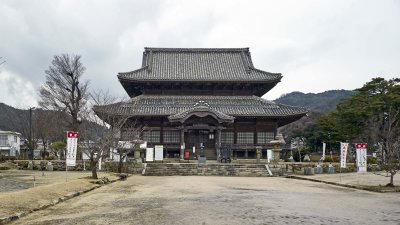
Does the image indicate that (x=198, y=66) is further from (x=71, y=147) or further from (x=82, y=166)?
(x=71, y=147)

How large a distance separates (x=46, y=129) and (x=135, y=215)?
162 feet

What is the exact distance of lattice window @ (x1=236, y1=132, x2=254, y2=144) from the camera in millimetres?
42781

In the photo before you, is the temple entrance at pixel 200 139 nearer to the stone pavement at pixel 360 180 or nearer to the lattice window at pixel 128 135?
the lattice window at pixel 128 135

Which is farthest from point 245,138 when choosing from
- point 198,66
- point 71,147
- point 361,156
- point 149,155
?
point 71,147

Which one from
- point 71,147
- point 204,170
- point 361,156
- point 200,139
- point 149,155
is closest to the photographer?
point 71,147

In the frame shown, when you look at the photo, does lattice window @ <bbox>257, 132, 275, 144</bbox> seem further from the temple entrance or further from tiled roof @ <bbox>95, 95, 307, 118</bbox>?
the temple entrance

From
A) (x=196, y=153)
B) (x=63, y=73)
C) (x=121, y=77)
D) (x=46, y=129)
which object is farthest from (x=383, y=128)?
(x=46, y=129)

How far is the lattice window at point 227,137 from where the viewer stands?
42.8m

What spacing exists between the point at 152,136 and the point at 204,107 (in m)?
6.79

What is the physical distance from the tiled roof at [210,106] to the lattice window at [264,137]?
2405 mm

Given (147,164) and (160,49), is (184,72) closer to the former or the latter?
(160,49)

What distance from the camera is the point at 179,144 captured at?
42219mm

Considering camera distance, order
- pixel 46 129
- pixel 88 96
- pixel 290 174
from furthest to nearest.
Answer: pixel 46 129 → pixel 88 96 → pixel 290 174

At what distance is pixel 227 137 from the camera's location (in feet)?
141
